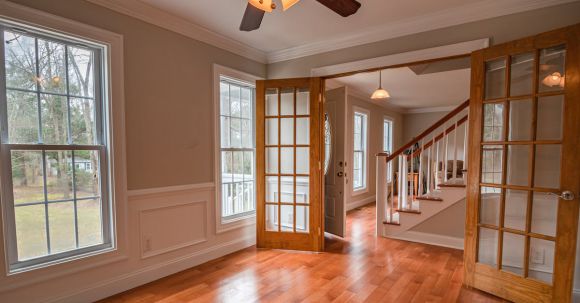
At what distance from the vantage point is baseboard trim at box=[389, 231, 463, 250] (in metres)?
3.66

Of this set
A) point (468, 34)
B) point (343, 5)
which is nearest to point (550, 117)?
point (468, 34)

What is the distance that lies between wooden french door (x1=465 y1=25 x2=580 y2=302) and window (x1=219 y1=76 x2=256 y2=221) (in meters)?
2.52

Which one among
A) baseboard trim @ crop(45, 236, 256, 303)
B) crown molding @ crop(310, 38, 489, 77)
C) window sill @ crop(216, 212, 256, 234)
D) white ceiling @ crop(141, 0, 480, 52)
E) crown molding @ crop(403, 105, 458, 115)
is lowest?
baseboard trim @ crop(45, 236, 256, 303)

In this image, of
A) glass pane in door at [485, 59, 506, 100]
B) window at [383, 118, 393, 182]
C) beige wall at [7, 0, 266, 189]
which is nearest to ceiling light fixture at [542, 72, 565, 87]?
glass pane in door at [485, 59, 506, 100]

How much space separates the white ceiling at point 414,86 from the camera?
186 inches

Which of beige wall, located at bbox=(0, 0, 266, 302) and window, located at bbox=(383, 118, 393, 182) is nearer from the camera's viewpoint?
beige wall, located at bbox=(0, 0, 266, 302)

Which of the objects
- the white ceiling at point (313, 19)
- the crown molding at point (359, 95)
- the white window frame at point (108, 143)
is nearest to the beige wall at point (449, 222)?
the crown molding at point (359, 95)

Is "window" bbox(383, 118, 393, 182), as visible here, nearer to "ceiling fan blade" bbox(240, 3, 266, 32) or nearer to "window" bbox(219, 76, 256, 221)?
"window" bbox(219, 76, 256, 221)

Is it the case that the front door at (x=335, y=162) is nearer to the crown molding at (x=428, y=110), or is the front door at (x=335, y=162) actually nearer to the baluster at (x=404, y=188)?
the baluster at (x=404, y=188)

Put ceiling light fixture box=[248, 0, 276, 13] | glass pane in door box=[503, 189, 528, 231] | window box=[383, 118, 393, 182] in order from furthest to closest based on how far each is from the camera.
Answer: window box=[383, 118, 393, 182] → glass pane in door box=[503, 189, 528, 231] → ceiling light fixture box=[248, 0, 276, 13]

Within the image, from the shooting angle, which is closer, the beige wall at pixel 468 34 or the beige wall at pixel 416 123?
the beige wall at pixel 468 34

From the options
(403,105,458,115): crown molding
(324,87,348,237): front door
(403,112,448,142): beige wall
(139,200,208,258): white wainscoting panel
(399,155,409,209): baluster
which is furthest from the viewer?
(403,112,448,142): beige wall

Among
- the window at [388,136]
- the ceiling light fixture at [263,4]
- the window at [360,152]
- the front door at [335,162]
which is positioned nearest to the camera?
the ceiling light fixture at [263,4]

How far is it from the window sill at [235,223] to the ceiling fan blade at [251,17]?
2.20 m
